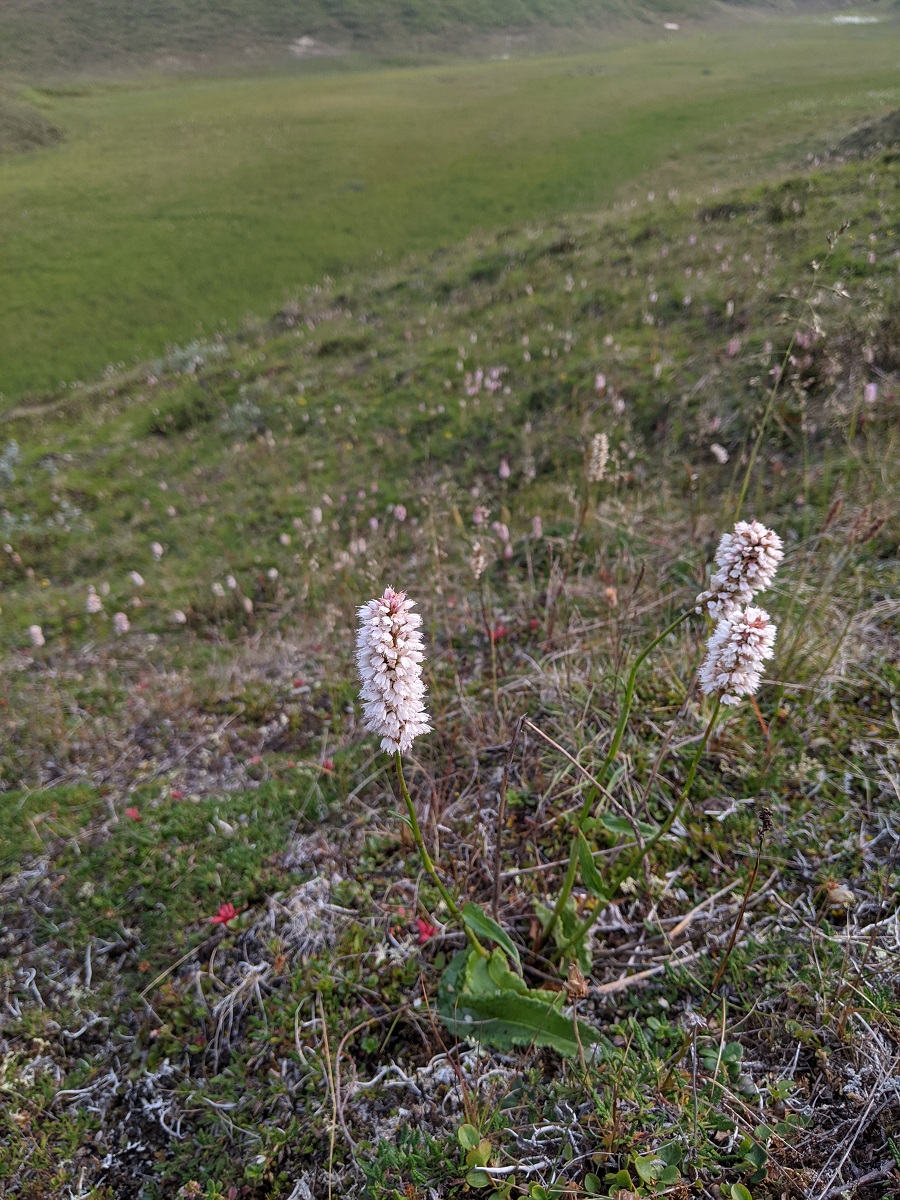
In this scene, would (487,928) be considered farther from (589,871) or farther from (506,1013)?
(589,871)

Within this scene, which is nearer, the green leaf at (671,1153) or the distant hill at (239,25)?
the green leaf at (671,1153)

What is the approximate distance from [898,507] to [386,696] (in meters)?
4.18

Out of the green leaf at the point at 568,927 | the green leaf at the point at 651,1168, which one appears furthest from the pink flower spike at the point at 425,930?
the green leaf at the point at 651,1168

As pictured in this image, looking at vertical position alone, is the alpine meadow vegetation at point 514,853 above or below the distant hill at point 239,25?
below

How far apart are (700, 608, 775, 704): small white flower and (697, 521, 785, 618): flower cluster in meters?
0.05

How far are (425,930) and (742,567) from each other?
2.12 meters

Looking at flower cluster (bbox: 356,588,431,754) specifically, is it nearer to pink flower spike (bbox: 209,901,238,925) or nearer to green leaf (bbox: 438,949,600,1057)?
green leaf (bbox: 438,949,600,1057)

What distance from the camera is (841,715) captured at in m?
3.32

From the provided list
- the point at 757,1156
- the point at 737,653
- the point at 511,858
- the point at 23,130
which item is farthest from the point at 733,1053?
the point at 23,130

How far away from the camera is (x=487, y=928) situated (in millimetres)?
2406

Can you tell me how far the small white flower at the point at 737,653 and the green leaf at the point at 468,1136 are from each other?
1616 millimetres

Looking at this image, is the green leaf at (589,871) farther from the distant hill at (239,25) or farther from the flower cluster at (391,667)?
the distant hill at (239,25)

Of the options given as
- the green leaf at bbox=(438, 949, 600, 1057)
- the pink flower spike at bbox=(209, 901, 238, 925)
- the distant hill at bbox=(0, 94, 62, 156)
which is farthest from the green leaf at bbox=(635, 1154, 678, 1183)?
the distant hill at bbox=(0, 94, 62, 156)

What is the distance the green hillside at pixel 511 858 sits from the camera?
2188 millimetres
